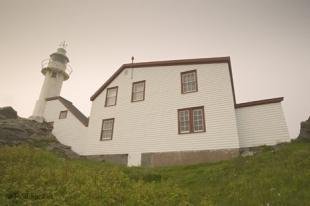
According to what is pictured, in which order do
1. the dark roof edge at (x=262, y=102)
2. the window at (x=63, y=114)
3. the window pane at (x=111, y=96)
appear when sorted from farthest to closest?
the window at (x=63, y=114), the window pane at (x=111, y=96), the dark roof edge at (x=262, y=102)

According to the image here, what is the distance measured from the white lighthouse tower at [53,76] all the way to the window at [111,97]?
17.4 metres

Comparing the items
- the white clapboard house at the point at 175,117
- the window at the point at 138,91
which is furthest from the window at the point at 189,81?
the window at the point at 138,91

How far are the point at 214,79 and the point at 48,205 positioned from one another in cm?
1493

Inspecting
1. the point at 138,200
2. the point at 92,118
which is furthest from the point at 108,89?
the point at 138,200

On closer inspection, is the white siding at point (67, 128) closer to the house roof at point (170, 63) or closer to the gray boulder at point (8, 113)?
the gray boulder at point (8, 113)

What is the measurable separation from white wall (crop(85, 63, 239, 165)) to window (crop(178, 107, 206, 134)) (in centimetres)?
33

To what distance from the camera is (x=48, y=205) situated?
24.3 feet

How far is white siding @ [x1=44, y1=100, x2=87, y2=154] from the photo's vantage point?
26156 mm

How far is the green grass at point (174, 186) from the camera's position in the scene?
802 centimetres

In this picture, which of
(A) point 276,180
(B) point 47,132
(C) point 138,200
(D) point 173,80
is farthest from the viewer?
(B) point 47,132

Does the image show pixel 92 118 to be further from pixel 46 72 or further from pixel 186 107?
pixel 46 72

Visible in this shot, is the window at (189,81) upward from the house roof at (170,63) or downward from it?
downward

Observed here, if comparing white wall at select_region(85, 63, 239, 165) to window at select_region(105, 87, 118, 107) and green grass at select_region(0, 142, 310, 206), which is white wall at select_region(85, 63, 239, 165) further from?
green grass at select_region(0, 142, 310, 206)

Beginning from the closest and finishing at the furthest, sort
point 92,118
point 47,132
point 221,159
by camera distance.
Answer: point 221,159
point 92,118
point 47,132
